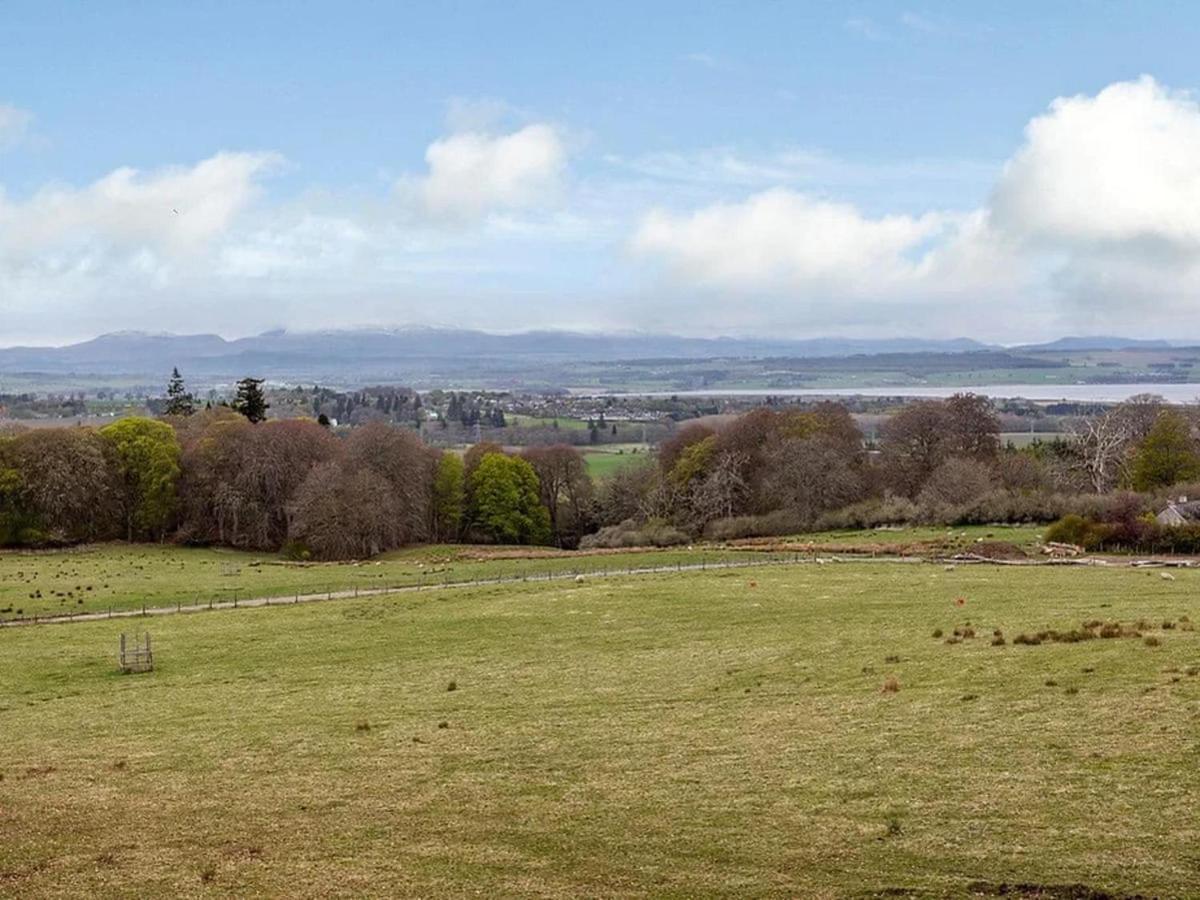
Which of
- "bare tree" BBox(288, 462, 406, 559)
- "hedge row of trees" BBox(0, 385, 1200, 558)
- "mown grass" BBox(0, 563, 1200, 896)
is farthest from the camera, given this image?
"hedge row of trees" BBox(0, 385, 1200, 558)

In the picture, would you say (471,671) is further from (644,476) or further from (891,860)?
(644,476)

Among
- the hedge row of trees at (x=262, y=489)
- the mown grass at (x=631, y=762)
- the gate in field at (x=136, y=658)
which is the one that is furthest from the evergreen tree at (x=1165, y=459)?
the gate in field at (x=136, y=658)

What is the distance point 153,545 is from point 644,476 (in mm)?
44599

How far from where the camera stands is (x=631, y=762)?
21016 mm

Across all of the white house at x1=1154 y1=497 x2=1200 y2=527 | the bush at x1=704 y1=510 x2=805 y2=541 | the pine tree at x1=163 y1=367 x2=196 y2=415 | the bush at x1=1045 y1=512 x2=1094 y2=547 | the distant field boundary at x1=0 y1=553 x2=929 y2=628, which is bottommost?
the bush at x1=704 y1=510 x2=805 y2=541

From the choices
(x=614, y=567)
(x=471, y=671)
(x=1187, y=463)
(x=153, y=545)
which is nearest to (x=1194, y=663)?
(x=471, y=671)

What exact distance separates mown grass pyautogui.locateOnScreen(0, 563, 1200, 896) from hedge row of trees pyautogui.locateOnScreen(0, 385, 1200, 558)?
50.3 m

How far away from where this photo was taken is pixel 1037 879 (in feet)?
45.6

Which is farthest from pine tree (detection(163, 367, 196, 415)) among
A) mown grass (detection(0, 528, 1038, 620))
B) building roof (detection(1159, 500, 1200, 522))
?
building roof (detection(1159, 500, 1200, 522))

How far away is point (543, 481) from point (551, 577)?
51717 millimetres

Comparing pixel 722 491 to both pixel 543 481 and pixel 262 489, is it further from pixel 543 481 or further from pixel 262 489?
pixel 262 489

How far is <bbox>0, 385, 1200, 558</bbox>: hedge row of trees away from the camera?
3499 inches

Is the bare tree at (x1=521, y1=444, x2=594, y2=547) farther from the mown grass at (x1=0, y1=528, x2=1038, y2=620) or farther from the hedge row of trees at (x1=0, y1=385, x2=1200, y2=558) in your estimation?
the mown grass at (x1=0, y1=528, x2=1038, y2=620)

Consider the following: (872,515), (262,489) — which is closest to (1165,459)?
(872,515)
